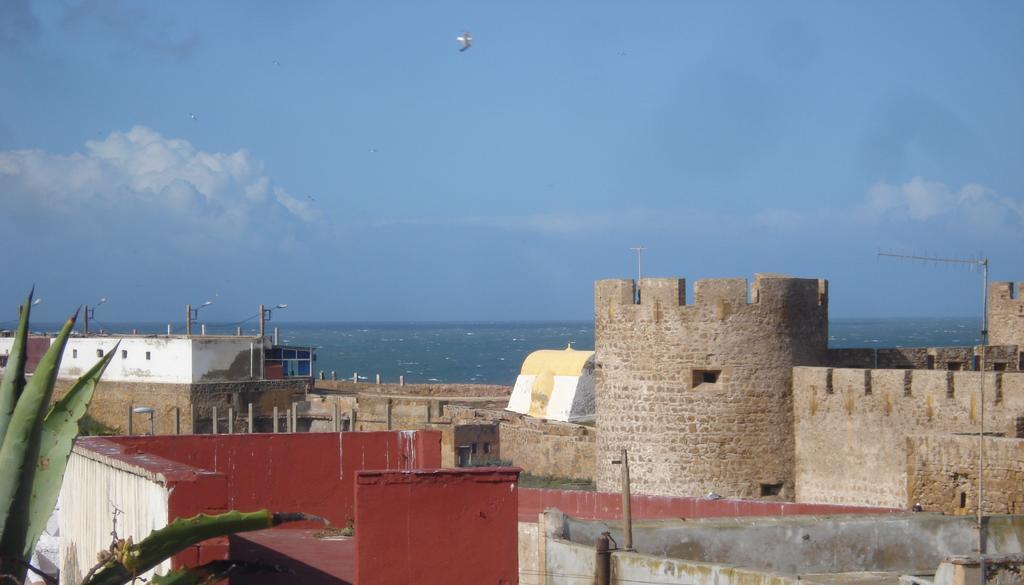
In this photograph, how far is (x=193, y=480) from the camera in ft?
30.2

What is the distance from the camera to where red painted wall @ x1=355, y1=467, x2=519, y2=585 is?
31.9ft

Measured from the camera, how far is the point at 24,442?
4797mm

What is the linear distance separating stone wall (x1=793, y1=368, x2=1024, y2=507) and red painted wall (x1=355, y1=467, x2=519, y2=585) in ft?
23.8

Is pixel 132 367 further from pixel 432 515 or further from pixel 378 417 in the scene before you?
pixel 432 515

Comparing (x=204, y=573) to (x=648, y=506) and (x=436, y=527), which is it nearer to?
(x=436, y=527)

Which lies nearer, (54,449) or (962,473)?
(54,449)

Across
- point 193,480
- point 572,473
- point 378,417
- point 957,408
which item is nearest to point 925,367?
point 957,408

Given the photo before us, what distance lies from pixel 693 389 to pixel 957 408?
3.17 metres

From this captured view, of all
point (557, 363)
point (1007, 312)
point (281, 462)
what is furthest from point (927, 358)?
point (557, 363)

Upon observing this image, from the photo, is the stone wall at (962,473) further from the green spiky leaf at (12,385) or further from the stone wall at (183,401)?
the stone wall at (183,401)

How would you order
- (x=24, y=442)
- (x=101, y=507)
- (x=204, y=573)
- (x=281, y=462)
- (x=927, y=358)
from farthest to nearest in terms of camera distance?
(x=927, y=358), (x=281, y=462), (x=101, y=507), (x=204, y=573), (x=24, y=442)

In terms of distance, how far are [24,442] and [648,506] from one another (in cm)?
1138

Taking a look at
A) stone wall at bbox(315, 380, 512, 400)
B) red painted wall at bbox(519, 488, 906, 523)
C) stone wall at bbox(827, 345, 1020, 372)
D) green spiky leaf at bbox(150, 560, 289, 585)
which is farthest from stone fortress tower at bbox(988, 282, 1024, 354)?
stone wall at bbox(315, 380, 512, 400)

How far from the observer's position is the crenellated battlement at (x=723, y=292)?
1714cm
